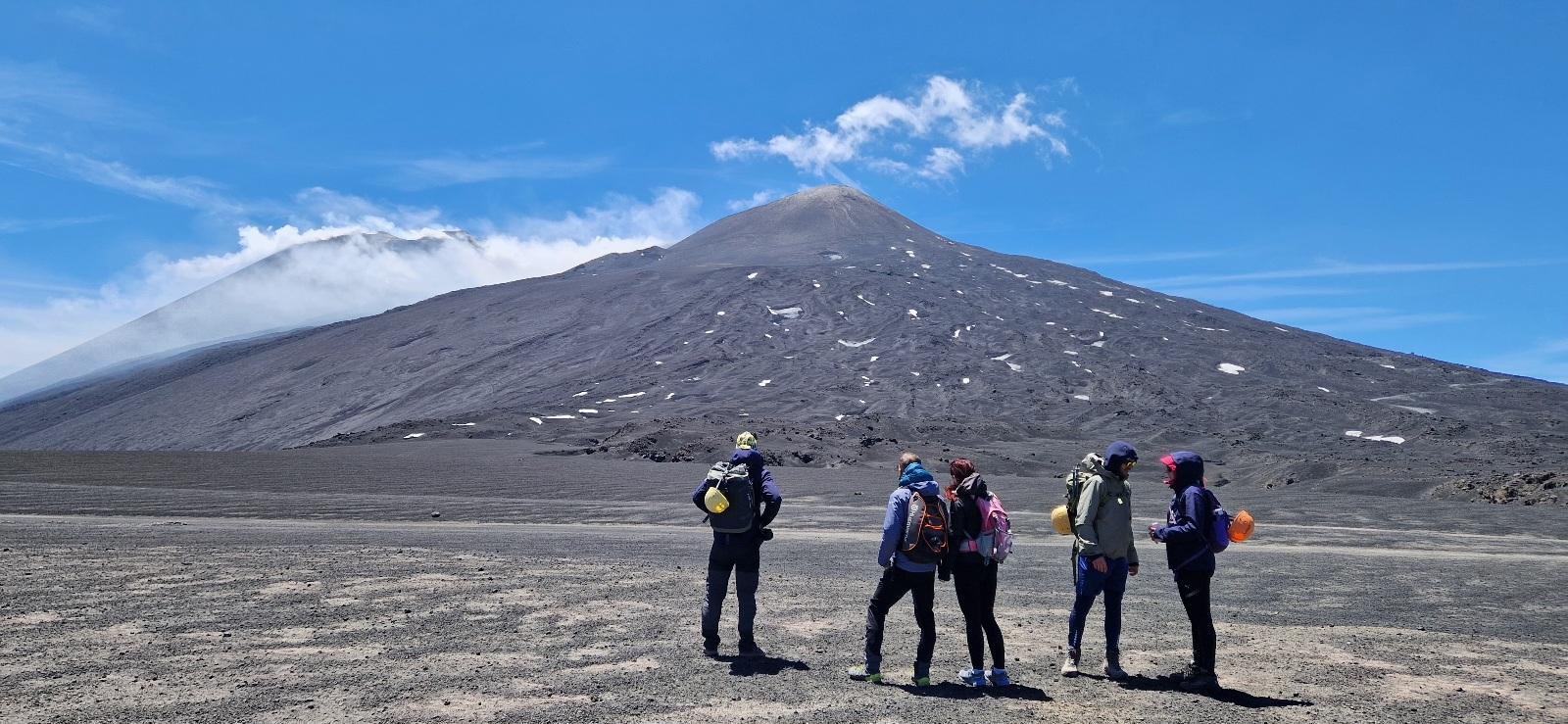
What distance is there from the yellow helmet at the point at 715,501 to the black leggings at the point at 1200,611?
349cm

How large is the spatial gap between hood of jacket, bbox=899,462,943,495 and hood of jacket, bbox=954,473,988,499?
171 mm

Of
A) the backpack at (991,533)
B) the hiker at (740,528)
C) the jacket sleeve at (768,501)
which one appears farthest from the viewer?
the hiker at (740,528)

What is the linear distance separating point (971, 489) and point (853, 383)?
63283mm

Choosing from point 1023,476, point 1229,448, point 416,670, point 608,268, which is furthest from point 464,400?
point 416,670

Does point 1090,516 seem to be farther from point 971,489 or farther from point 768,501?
point 768,501

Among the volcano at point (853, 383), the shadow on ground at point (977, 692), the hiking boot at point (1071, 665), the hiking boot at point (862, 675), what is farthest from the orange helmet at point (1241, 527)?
the volcano at point (853, 383)

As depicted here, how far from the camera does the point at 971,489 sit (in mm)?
7195

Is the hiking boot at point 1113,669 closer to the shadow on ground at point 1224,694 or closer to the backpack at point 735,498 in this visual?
the shadow on ground at point 1224,694

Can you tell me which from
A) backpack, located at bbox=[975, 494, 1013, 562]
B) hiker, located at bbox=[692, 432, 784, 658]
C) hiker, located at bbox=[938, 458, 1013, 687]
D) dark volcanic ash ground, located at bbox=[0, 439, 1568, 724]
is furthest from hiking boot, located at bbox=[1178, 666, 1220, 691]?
hiker, located at bbox=[692, 432, 784, 658]

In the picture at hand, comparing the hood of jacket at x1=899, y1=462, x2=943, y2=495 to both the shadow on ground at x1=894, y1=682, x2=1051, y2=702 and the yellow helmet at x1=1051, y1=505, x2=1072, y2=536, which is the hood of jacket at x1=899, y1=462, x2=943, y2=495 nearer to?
the yellow helmet at x1=1051, y1=505, x2=1072, y2=536

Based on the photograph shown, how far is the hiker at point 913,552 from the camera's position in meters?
7.13

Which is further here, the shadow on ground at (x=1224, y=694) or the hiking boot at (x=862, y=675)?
the hiking boot at (x=862, y=675)

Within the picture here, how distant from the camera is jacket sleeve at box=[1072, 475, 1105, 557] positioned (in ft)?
24.7

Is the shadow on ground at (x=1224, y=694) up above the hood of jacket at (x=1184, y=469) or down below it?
below
